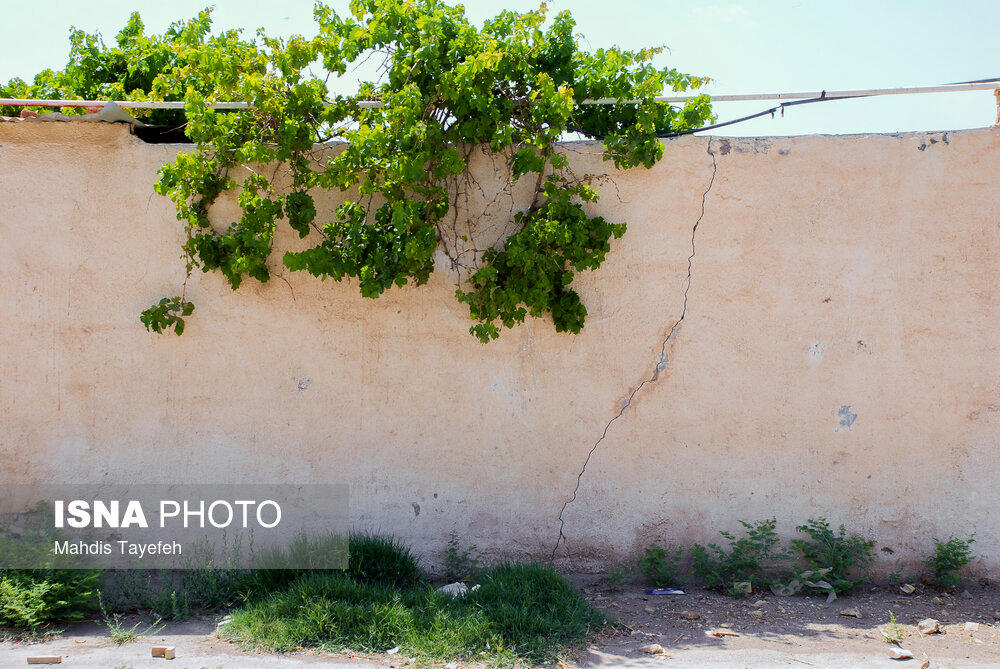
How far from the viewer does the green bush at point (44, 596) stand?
341 cm

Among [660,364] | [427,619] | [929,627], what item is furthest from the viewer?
[660,364]

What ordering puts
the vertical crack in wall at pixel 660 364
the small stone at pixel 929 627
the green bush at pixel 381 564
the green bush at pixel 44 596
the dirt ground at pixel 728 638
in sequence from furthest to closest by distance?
the vertical crack in wall at pixel 660 364 < the green bush at pixel 381 564 < the small stone at pixel 929 627 < the green bush at pixel 44 596 < the dirt ground at pixel 728 638

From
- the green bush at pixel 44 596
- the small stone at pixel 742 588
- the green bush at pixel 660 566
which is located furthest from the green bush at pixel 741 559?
the green bush at pixel 44 596

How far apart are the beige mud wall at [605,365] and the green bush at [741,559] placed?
10 cm

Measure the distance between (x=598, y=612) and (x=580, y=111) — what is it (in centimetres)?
255

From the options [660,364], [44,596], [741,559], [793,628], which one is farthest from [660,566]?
[44,596]

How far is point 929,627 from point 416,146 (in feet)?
10.8

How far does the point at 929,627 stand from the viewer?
3.53 meters

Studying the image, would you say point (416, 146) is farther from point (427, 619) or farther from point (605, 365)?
point (427, 619)

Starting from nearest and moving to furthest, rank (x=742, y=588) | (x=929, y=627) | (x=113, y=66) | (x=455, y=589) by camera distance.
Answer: (x=929, y=627) < (x=455, y=589) < (x=742, y=588) < (x=113, y=66)

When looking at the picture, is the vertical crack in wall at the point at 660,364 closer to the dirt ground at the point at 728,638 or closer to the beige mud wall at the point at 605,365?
the beige mud wall at the point at 605,365

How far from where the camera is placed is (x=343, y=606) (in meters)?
3.44

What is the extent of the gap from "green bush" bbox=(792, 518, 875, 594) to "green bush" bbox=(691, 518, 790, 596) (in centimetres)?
12

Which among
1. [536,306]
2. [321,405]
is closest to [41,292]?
[321,405]
